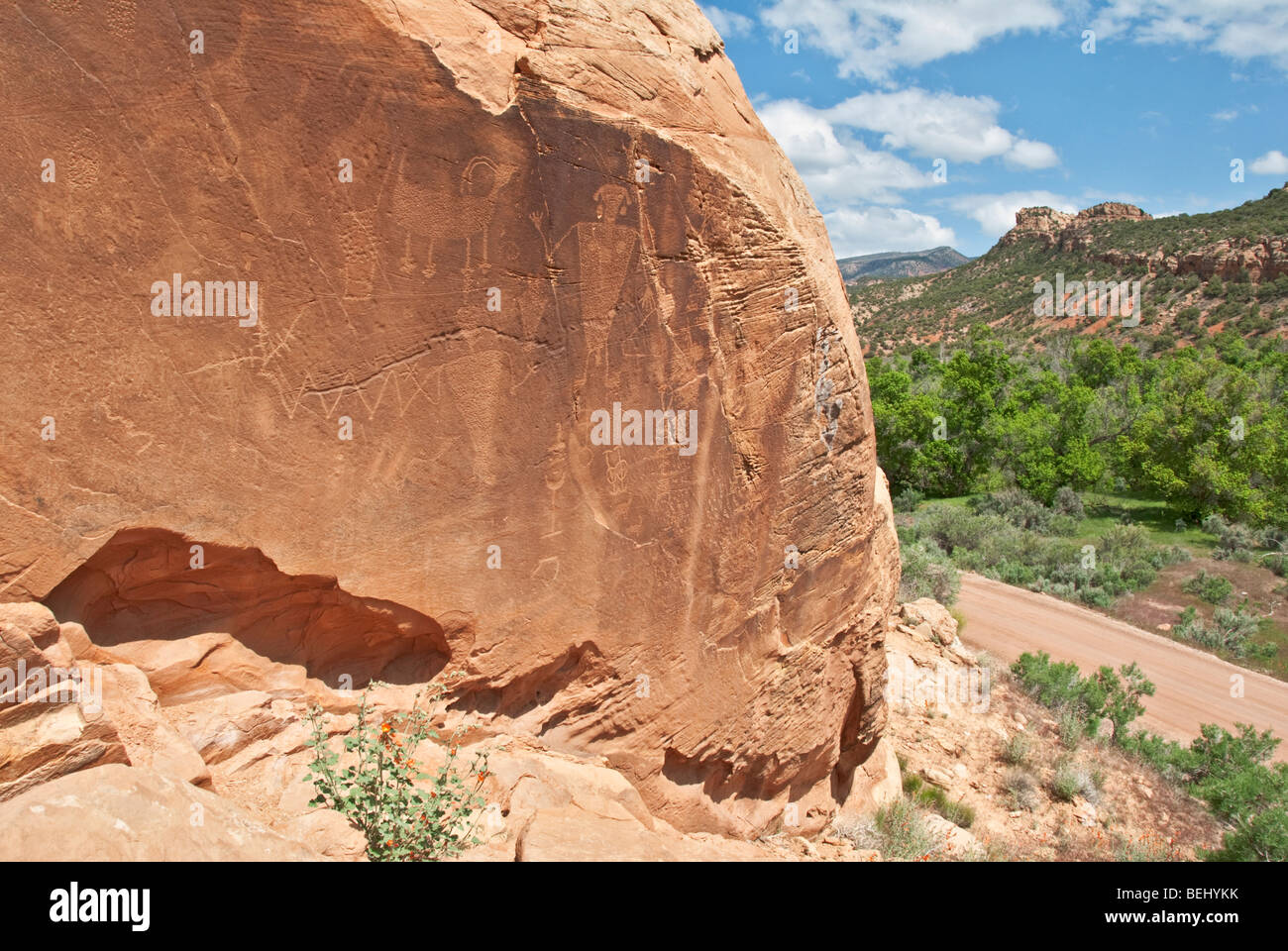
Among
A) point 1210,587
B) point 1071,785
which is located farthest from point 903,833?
point 1210,587

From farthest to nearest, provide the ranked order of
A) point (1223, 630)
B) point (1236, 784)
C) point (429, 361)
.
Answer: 1. point (1223, 630)
2. point (1236, 784)
3. point (429, 361)

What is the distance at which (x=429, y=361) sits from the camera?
3.93 metres

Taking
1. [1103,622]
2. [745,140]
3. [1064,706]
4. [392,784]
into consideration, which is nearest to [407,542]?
[392,784]

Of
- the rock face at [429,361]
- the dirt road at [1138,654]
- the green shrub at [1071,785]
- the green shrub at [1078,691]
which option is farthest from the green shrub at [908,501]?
the rock face at [429,361]

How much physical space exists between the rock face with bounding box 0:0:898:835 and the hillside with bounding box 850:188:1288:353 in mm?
45809

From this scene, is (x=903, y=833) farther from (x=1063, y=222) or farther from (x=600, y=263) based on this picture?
(x=1063, y=222)

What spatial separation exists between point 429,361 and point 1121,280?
58734 millimetres

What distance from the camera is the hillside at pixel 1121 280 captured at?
4409 cm

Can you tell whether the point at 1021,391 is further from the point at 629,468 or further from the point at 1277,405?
the point at 629,468

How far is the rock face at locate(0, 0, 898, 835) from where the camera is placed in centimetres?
332

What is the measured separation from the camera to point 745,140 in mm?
4730

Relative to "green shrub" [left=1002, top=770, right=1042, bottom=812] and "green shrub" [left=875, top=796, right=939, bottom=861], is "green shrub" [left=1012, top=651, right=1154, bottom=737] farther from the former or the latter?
"green shrub" [left=875, top=796, right=939, bottom=861]

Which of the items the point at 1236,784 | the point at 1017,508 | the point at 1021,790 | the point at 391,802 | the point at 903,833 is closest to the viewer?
the point at 391,802
